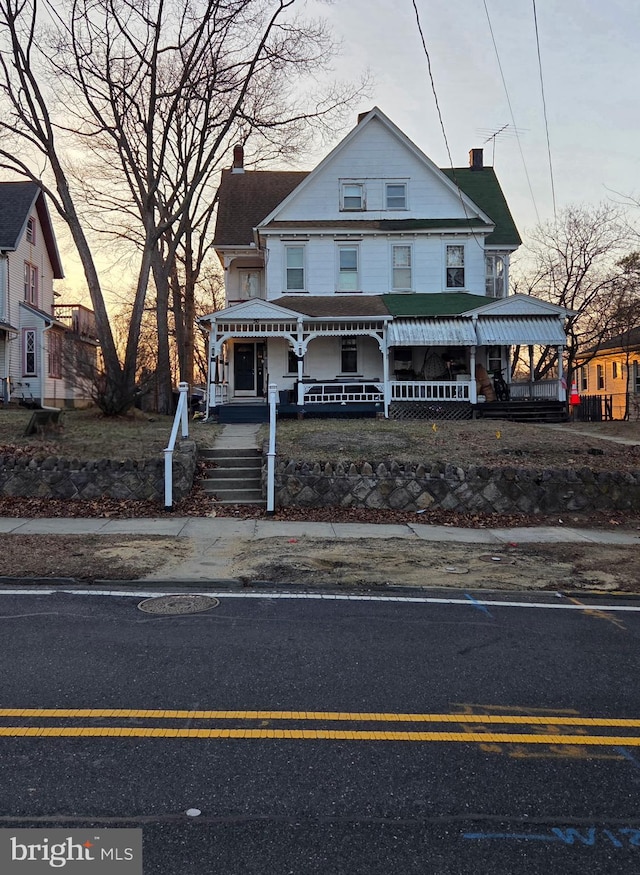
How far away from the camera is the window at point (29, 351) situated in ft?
99.5

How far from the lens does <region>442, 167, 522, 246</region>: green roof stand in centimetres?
2708

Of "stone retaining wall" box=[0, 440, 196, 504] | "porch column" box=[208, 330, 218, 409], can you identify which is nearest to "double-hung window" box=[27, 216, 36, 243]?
"porch column" box=[208, 330, 218, 409]

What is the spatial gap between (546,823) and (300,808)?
1.18 metres

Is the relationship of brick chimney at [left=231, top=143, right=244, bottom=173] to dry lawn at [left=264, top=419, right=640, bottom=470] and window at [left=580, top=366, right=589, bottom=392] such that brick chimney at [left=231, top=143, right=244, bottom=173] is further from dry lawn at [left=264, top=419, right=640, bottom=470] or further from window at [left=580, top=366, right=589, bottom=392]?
window at [left=580, top=366, right=589, bottom=392]

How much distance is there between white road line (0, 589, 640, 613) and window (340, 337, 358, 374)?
1865 cm

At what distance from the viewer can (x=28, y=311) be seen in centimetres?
3078

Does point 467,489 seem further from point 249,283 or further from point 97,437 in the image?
point 249,283

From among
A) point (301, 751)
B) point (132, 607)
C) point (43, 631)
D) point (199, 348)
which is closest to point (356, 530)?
point (132, 607)

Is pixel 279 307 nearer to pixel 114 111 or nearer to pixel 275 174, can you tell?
pixel 114 111

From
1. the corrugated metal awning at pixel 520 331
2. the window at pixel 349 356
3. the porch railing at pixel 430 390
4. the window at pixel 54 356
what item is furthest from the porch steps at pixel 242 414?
the window at pixel 54 356

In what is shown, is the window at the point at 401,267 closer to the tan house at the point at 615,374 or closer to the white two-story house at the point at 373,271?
the white two-story house at the point at 373,271

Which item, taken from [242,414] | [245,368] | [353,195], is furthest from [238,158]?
[242,414]

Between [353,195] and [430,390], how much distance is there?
8.59 metres

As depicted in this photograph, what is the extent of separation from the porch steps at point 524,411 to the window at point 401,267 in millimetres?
6011
